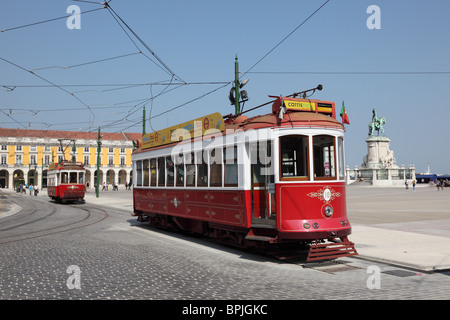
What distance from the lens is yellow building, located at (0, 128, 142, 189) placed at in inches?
3583

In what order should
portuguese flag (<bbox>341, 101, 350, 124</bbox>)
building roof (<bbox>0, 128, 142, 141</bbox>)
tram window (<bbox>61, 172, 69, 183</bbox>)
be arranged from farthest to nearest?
building roof (<bbox>0, 128, 142, 141</bbox>) → tram window (<bbox>61, 172, 69, 183</bbox>) → portuguese flag (<bbox>341, 101, 350, 124</bbox>)

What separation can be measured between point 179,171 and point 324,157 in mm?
4658

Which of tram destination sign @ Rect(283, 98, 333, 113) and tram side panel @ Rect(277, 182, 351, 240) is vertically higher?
tram destination sign @ Rect(283, 98, 333, 113)

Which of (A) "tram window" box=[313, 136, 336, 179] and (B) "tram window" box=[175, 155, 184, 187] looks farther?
(B) "tram window" box=[175, 155, 184, 187]

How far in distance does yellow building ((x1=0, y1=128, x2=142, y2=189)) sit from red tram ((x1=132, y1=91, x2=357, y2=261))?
267 ft

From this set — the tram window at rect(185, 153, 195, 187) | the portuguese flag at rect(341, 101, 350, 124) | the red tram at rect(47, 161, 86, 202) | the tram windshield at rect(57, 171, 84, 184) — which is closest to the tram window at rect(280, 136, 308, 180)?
the portuguese flag at rect(341, 101, 350, 124)

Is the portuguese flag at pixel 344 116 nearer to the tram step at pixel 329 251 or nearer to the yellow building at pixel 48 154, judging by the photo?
the tram step at pixel 329 251

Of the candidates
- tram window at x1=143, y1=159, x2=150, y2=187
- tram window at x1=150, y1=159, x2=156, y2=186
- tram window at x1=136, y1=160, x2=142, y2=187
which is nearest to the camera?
tram window at x1=150, y1=159, x2=156, y2=186

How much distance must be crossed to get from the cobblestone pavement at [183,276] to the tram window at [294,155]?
6.09 feet

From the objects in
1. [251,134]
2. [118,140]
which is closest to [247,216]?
[251,134]

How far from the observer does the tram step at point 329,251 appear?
800 centimetres

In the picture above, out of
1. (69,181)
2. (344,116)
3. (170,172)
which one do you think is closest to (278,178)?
(344,116)

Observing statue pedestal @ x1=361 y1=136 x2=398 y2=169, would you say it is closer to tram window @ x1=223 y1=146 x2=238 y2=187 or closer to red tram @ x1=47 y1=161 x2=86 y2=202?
red tram @ x1=47 y1=161 x2=86 y2=202
